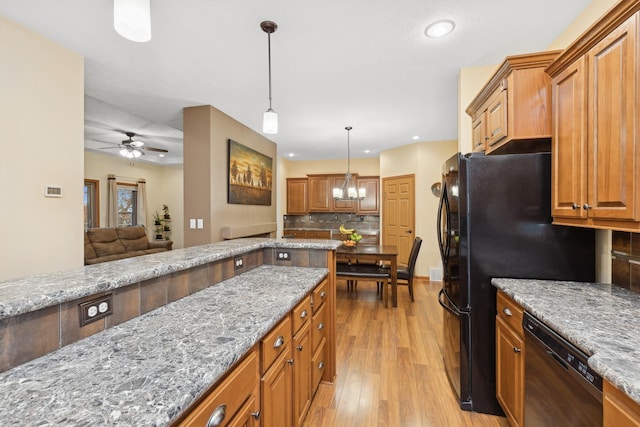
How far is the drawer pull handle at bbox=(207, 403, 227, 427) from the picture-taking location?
0.79m

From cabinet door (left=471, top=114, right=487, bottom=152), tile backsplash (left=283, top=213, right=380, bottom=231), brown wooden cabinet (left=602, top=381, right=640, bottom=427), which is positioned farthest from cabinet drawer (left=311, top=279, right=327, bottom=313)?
tile backsplash (left=283, top=213, right=380, bottom=231)

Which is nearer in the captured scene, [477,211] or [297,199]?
[477,211]

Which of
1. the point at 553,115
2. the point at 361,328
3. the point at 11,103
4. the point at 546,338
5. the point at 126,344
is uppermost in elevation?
the point at 11,103

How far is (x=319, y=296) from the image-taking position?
197 cm

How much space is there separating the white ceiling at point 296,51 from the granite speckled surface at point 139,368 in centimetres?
193

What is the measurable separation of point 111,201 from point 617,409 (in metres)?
8.24

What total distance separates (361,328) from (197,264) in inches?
93.1

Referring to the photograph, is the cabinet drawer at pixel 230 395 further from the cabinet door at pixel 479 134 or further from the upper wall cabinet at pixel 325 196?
the upper wall cabinet at pixel 325 196

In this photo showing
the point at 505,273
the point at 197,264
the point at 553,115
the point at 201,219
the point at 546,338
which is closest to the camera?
the point at 546,338

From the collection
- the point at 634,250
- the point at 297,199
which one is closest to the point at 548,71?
the point at 634,250

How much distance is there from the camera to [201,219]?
139 inches

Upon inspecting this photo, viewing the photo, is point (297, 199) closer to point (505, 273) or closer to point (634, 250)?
point (505, 273)

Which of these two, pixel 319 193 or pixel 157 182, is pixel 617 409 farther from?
pixel 157 182

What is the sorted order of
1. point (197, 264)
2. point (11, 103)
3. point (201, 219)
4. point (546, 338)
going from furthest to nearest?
point (201, 219)
point (11, 103)
point (197, 264)
point (546, 338)
